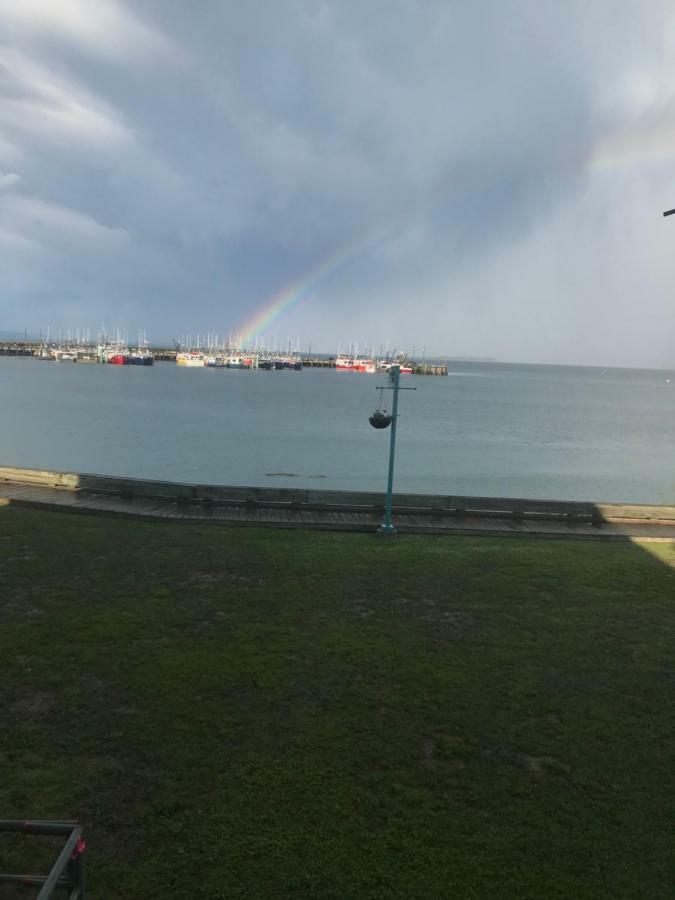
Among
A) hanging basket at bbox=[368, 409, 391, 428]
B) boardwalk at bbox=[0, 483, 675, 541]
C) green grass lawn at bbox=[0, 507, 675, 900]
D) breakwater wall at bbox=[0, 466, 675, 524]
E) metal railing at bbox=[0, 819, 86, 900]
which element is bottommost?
green grass lawn at bbox=[0, 507, 675, 900]

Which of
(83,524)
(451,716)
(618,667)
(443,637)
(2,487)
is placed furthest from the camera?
(2,487)

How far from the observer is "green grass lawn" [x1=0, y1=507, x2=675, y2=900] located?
4.89m

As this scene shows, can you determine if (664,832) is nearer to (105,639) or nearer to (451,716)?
(451,716)

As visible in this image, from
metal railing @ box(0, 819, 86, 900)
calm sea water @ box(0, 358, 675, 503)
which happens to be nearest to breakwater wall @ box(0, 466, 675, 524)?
metal railing @ box(0, 819, 86, 900)

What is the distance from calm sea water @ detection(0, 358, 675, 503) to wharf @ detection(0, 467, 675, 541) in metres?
17.9

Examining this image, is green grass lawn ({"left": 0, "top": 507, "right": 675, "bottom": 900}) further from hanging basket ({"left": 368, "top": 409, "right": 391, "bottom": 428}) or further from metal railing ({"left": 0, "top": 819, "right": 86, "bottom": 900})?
hanging basket ({"left": 368, "top": 409, "right": 391, "bottom": 428})

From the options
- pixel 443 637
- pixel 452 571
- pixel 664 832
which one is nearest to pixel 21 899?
pixel 664 832

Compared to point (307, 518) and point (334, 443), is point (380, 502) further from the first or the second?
point (334, 443)

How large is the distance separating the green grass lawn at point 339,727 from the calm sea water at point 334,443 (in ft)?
81.3

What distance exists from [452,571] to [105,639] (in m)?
6.31

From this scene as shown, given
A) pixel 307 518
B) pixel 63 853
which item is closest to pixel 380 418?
pixel 307 518

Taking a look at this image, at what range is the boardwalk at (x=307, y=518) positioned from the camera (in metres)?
15.2

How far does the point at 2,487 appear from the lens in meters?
17.8

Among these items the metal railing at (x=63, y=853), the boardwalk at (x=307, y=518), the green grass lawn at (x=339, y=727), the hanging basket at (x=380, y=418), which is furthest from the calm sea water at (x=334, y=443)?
the metal railing at (x=63, y=853)
